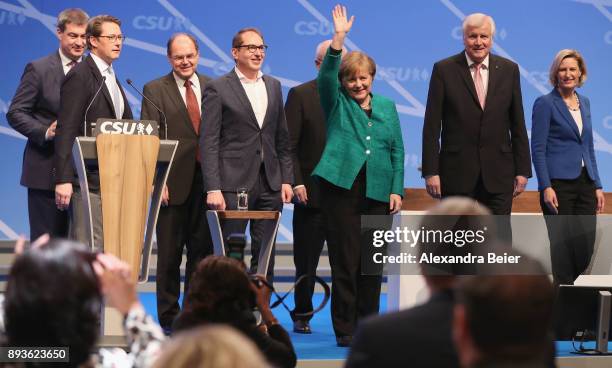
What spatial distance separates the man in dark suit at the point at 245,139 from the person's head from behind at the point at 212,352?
12.5ft

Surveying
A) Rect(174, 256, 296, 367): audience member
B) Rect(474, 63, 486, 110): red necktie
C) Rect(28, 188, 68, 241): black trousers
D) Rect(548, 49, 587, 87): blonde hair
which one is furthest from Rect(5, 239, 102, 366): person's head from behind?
Rect(548, 49, 587, 87): blonde hair

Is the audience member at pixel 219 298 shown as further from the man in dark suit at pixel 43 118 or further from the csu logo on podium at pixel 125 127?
the man in dark suit at pixel 43 118

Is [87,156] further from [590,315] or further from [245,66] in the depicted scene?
[590,315]

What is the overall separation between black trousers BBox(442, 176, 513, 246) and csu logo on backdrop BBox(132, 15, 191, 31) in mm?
3633

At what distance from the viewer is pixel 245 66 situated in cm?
546

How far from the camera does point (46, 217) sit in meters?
5.13

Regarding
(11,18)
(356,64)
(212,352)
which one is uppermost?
(11,18)

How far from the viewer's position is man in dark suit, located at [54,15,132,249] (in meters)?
4.63

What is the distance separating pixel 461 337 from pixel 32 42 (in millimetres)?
7119

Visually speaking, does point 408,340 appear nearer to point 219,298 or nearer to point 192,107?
point 219,298

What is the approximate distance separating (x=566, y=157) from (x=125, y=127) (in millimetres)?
2720

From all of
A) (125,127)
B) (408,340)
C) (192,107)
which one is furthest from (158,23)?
(408,340)

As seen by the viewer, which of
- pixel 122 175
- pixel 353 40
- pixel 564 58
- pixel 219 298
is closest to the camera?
pixel 219 298

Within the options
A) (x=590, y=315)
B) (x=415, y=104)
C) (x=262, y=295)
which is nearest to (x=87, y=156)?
(x=262, y=295)
